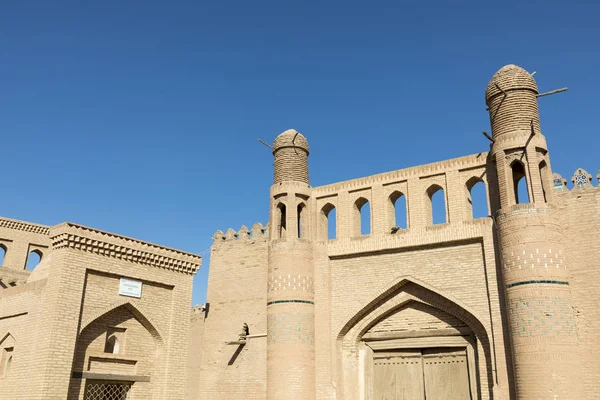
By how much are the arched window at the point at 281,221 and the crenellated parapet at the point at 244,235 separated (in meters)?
1.13

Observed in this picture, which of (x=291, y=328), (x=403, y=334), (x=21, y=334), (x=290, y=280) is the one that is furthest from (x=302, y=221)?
(x=21, y=334)

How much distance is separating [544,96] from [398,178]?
369cm

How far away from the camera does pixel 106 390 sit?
1308 cm

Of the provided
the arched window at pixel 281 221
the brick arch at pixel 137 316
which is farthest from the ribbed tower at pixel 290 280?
the brick arch at pixel 137 316

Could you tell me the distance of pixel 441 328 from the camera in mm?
12508

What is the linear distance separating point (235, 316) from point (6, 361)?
5540mm

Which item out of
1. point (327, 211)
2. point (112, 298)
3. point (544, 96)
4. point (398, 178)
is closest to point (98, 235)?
point (112, 298)

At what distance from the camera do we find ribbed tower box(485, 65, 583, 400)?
33.9 feet

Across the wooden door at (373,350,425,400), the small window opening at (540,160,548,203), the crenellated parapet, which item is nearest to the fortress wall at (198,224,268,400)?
the crenellated parapet

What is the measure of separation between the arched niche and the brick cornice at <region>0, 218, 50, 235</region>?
41.5ft

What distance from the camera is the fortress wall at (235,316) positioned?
1458cm

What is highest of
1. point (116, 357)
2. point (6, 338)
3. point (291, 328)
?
point (291, 328)

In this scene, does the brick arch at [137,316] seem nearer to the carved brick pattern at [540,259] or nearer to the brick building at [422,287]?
the brick building at [422,287]

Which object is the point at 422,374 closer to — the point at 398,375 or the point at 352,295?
the point at 398,375
